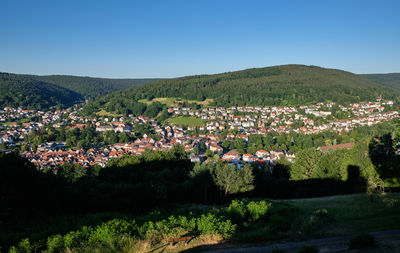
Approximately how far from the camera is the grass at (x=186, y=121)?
335 feet

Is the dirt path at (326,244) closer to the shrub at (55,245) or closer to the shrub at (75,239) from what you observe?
the shrub at (75,239)

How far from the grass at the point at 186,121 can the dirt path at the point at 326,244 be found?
306ft

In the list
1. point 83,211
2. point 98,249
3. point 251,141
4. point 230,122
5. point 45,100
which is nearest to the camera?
point 98,249

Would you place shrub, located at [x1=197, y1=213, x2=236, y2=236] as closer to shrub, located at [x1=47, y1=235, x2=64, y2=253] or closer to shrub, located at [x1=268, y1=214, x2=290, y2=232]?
shrub, located at [x1=268, y1=214, x2=290, y2=232]

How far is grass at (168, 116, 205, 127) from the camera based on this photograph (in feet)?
335

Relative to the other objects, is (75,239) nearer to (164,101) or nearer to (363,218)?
(363,218)

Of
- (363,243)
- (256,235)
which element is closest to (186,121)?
(256,235)

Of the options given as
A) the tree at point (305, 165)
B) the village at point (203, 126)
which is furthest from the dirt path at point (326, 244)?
the village at point (203, 126)

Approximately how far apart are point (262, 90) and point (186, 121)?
197 ft

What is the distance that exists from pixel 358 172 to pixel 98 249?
906 inches

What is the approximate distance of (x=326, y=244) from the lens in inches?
271

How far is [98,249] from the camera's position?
618cm

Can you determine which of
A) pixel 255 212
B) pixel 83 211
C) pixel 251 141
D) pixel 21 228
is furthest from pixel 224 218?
pixel 251 141

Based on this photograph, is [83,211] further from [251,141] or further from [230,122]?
[230,122]
